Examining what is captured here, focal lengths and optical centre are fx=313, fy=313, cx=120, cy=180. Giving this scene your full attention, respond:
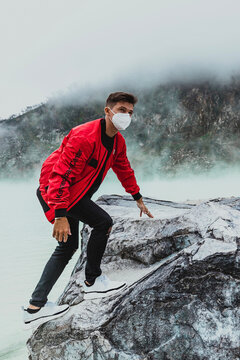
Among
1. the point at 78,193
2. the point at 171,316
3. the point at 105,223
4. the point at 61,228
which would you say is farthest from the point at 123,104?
the point at 171,316

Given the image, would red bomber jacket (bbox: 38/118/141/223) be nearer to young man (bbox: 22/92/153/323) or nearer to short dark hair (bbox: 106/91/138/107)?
young man (bbox: 22/92/153/323)

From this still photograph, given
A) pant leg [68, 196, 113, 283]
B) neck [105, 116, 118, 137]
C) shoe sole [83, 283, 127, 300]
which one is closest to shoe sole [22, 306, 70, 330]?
shoe sole [83, 283, 127, 300]

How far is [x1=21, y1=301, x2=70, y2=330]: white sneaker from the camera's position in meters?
2.95

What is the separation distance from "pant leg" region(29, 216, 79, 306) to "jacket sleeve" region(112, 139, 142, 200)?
2.78 ft

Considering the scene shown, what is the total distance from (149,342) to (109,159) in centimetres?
171

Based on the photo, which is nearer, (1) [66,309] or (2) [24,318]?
(2) [24,318]

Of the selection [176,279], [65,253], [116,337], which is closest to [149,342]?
[116,337]

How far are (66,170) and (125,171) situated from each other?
106 cm

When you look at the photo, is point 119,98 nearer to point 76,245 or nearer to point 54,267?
point 76,245

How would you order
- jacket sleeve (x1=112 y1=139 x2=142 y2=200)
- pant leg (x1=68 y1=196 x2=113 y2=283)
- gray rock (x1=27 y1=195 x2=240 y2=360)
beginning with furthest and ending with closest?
jacket sleeve (x1=112 y1=139 x2=142 y2=200), pant leg (x1=68 y1=196 x2=113 y2=283), gray rock (x1=27 y1=195 x2=240 y2=360)

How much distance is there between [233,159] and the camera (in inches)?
2509

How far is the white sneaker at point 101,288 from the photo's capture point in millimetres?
3125

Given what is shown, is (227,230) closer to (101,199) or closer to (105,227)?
(105,227)

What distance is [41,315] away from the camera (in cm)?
298
